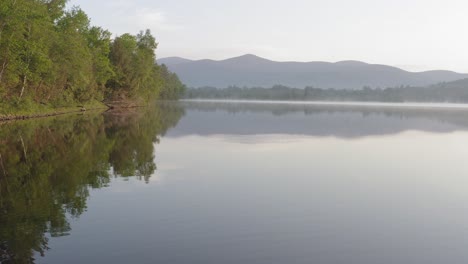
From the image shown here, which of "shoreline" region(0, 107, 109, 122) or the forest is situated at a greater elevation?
the forest

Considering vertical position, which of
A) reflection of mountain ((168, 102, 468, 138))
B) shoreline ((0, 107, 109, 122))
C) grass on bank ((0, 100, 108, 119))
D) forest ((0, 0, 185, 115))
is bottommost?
reflection of mountain ((168, 102, 468, 138))

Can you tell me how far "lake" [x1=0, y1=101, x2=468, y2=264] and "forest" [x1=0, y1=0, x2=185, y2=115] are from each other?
1022 inches

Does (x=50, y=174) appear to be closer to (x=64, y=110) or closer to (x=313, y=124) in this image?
(x=313, y=124)

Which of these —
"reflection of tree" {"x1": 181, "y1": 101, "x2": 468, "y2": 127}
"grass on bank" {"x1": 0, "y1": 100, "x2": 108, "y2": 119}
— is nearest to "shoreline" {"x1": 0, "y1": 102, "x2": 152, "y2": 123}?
"grass on bank" {"x1": 0, "y1": 100, "x2": 108, "y2": 119}

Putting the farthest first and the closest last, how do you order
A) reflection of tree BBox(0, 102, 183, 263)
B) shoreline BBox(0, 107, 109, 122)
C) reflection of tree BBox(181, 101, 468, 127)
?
1. reflection of tree BBox(181, 101, 468, 127)
2. shoreline BBox(0, 107, 109, 122)
3. reflection of tree BBox(0, 102, 183, 263)

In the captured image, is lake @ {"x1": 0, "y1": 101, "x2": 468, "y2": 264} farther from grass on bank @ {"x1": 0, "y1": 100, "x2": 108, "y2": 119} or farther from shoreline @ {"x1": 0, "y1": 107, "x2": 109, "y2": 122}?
grass on bank @ {"x1": 0, "y1": 100, "x2": 108, "y2": 119}

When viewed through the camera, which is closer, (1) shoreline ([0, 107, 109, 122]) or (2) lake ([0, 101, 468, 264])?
(2) lake ([0, 101, 468, 264])

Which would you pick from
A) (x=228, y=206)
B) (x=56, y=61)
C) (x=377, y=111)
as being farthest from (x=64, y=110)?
(x=377, y=111)

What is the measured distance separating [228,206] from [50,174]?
9396mm

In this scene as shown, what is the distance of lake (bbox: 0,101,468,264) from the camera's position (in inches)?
438

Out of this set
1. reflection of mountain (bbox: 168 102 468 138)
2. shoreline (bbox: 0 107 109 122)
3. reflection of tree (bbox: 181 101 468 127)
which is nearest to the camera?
reflection of mountain (bbox: 168 102 468 138)

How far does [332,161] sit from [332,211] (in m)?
11.7

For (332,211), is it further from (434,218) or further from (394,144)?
(394,144)

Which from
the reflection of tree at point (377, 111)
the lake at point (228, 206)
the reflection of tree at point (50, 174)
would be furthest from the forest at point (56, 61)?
the lake at point (228, 206)
